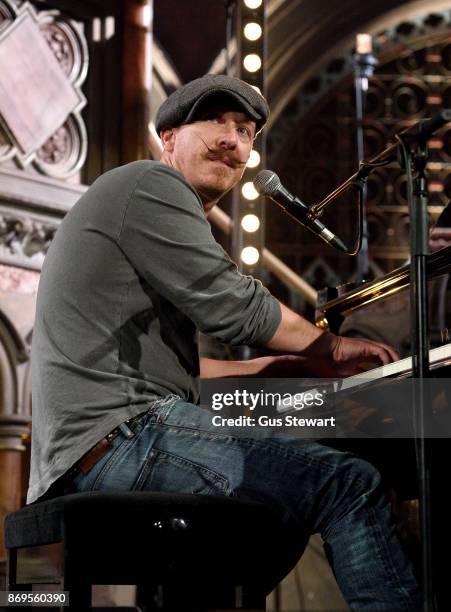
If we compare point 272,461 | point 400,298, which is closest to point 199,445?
point 272,461

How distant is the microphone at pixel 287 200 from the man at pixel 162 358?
0.14m

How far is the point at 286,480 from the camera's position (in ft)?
7.36

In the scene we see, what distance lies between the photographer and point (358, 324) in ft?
31.0

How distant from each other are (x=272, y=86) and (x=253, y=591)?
358 inches

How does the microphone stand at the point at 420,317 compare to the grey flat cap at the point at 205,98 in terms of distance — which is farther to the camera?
the grey flat cap at the point at 205,98

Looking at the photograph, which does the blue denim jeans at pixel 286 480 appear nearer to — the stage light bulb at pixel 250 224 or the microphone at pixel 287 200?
the microphone at pixel 287 200

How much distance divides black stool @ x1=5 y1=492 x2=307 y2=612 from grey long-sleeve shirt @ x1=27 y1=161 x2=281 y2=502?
8.3 inches

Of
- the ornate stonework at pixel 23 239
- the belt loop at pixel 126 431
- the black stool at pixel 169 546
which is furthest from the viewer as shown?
the ornate stonework at pixel 23 239

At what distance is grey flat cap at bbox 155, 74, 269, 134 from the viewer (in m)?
2.60

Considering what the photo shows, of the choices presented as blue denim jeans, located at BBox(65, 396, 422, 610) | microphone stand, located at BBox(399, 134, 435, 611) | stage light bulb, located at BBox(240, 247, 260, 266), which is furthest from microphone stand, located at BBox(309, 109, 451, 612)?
stage light bulb, located at BBox(240, 247, 260, 266)

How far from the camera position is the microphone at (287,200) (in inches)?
105

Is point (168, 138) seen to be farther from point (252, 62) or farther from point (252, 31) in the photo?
point (252, 31)

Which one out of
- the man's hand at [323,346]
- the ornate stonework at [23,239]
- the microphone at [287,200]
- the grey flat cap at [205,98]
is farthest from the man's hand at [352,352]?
the ornate stonework at [23,239]

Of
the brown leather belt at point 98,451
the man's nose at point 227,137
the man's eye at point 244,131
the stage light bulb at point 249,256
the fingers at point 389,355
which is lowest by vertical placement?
the brown leather belt at point 98,451
